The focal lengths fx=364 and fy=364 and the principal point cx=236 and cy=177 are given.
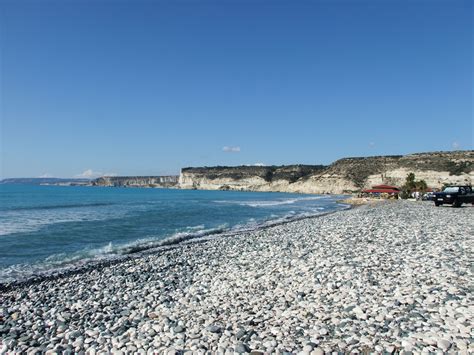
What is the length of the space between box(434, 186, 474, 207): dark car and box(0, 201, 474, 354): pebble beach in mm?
26021

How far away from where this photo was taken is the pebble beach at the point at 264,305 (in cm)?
616

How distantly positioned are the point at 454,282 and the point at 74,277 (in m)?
12.1

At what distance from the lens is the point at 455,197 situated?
36.4m

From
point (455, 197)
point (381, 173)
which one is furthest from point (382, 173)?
point (455, 197)

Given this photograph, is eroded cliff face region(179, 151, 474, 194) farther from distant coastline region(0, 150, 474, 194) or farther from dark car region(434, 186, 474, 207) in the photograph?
dark car region(434, 186, 474, 207)

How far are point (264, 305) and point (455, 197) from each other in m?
35.3

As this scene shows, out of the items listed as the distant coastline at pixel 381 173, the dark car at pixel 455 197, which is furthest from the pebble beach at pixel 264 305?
the distant coastline at pixel 381 173

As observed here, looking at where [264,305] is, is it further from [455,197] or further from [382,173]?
[382,173]

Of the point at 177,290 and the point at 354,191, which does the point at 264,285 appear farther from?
the point at 354,191

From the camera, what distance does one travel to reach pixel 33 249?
2008cm

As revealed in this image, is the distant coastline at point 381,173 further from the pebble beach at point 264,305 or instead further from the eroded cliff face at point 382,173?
the pebble beach at point 264,305

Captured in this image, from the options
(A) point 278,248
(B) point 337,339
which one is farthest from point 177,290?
(A) point 278,248

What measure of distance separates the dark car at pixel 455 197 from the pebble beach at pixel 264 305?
26.0 meters

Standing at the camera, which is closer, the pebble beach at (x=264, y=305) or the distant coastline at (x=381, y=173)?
the pebble beach at (x=264, y=305)
